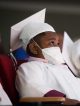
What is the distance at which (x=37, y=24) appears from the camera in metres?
2.50

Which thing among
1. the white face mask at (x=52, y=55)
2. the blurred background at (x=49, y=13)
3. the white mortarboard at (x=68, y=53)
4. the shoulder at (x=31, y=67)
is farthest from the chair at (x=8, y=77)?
the blurred background at (x=49, y=13)

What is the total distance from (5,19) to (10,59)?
3.12 ft

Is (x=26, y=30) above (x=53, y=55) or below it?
above

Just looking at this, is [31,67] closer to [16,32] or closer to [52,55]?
[52,55]

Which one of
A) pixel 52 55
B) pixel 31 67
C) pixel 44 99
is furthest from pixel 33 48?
pixel 44 99

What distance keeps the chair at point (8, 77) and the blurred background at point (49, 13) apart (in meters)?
0.89

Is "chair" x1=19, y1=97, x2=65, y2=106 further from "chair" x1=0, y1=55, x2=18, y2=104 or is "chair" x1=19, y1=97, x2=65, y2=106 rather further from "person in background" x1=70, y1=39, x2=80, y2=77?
"person in background" x1=70, y1=39, x2=80, y2=77

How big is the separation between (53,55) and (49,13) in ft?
3.54

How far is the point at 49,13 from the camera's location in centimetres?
336

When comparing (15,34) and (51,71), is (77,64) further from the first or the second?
(15,34)

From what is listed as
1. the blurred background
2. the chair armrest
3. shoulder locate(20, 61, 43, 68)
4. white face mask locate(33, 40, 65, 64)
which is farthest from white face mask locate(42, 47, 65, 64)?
the blurred background

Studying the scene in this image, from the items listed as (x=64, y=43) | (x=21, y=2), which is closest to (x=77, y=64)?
(x=64, y=43)

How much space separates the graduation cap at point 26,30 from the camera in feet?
7.92

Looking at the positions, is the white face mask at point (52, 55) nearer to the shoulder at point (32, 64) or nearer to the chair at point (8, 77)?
the shoulder at point (32, 64)
